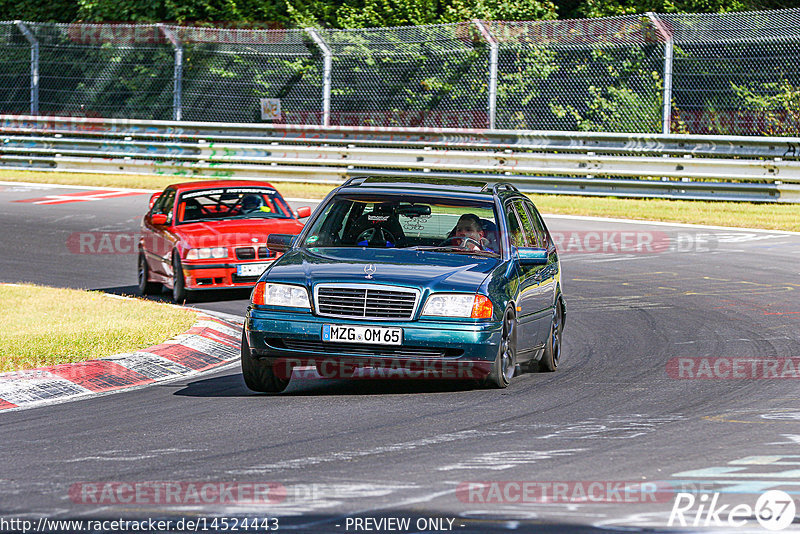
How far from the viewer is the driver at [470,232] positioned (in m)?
9.02

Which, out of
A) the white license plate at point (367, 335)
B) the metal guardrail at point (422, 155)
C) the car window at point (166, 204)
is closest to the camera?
the white license plate at point (367, 335)

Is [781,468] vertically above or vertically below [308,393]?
above

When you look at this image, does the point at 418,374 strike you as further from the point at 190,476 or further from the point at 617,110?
the point at 617,110

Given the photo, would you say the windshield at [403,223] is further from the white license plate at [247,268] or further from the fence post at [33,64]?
the fence post at [33,64]

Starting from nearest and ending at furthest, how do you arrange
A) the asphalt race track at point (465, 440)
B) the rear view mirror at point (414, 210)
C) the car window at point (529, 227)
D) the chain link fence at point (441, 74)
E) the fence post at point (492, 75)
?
1. the asphalt race track at point (465, 440)
2. the rear view mirror at point (414, 210)
3. the car window at point (529, 227)
4. the fence post at point (492, 75)
5. the chain link fence at point (441, 74)

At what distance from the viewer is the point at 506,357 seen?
831 cm

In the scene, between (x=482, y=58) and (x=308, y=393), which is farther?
(x=482, y=58)

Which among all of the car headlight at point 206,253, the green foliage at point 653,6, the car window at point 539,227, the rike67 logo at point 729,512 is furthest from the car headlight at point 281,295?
the green foliage at point 653,6

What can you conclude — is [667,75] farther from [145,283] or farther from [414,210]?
[414,210]

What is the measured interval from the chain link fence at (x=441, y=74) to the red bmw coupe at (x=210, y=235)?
10.2 m

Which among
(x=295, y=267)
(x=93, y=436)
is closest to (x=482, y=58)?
(x=295, y=267)

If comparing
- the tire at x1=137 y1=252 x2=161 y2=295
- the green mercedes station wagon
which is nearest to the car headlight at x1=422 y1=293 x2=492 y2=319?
the green mercedes station wagon

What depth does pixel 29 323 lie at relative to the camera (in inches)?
420

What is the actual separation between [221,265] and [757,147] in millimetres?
11928
